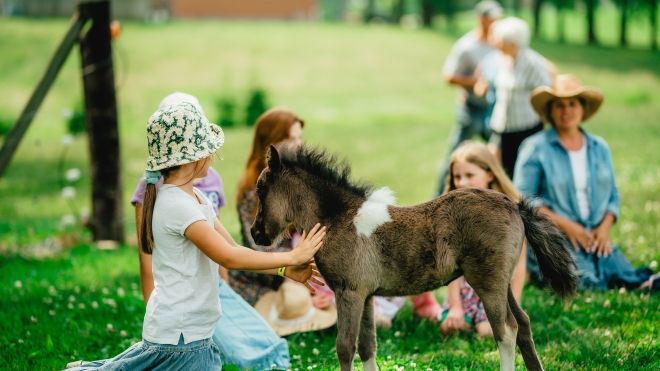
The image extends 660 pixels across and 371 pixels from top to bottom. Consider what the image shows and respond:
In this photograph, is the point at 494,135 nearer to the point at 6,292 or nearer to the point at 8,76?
the point at 6,292

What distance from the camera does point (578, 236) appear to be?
6.80 meters

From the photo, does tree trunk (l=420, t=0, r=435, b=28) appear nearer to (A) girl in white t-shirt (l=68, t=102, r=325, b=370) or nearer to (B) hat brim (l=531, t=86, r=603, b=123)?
(B) hat brim (l=531, t=86, r=603, b=123)

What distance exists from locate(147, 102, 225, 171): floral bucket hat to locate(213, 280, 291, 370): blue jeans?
5.65ft

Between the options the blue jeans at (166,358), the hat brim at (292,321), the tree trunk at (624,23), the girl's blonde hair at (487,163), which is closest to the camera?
the blue jeans at (166,358)

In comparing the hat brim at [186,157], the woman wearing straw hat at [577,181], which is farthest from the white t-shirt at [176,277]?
the woman wearing straw hat at [577,181]

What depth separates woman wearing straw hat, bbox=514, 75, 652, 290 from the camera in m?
6.77

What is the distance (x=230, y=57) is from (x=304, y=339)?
106 ft

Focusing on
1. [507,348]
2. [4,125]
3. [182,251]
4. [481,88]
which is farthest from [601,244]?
[4,125]

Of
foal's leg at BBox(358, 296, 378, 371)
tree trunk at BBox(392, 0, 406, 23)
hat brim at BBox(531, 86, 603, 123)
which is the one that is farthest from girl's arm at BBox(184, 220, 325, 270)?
tree trunk at BBox(392, 0, 406, 23)

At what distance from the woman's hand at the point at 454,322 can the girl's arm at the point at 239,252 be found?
2161mm

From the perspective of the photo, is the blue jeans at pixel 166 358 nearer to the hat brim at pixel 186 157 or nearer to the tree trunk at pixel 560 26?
the hat brim at pixel 186 157

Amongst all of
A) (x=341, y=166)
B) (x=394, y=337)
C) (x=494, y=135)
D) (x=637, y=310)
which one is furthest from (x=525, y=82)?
(x=341, y=166)

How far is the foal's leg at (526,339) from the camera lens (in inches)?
166

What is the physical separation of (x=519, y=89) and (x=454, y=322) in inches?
155
